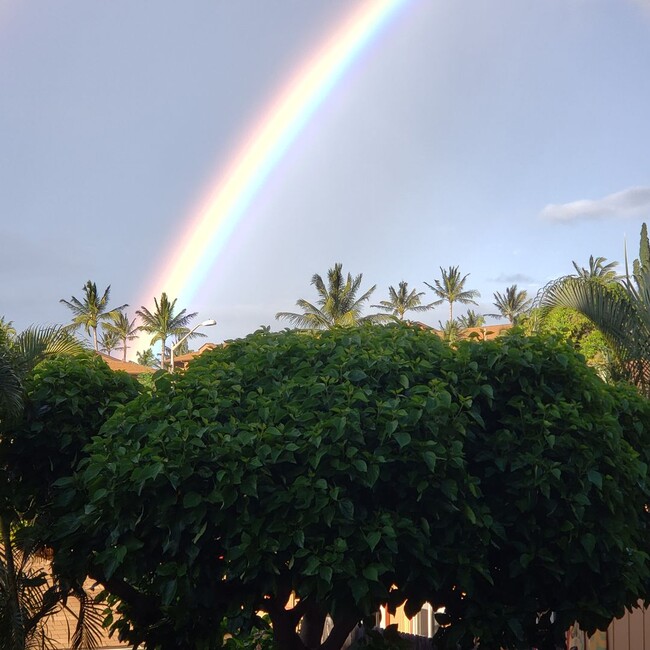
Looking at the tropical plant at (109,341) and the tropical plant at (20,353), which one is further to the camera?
the tropical plant at (109,341)

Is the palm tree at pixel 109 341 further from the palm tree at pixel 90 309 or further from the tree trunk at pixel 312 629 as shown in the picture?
the tree trunk at pixel 312 629

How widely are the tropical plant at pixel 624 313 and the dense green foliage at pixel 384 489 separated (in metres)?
3.94

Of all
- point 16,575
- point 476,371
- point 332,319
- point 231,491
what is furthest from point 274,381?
→ point 332,319

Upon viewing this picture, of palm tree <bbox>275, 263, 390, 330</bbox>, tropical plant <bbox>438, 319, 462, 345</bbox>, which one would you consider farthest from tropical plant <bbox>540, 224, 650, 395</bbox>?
palm tree <bbox>275, 263, 390, 330</bbox>

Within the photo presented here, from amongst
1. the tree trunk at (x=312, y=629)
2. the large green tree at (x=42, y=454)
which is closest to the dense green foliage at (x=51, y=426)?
the large green tree at (x=42, y=454)

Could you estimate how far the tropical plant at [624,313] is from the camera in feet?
41.6

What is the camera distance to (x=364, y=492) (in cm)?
819

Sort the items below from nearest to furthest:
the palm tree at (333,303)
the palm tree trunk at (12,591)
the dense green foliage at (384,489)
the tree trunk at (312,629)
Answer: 1. the dense green foliage at (384,489)
2. the palm tree trunk at (12,591)
3. the tree trunk at (312,629)
4. the palm tree at (333,303)

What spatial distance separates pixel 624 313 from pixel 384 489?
6.08 m

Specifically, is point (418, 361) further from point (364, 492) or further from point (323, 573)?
point (323, 573)

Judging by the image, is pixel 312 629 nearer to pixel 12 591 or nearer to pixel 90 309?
pixel 12 591

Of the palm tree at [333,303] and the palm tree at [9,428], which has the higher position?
the palm tree at [333,303]

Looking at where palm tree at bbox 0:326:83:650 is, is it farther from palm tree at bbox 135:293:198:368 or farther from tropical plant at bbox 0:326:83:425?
palm tree at bbox 135:293:198:368

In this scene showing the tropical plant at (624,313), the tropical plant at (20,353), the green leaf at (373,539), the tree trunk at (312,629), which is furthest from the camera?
the tropical plant at (624,313)
